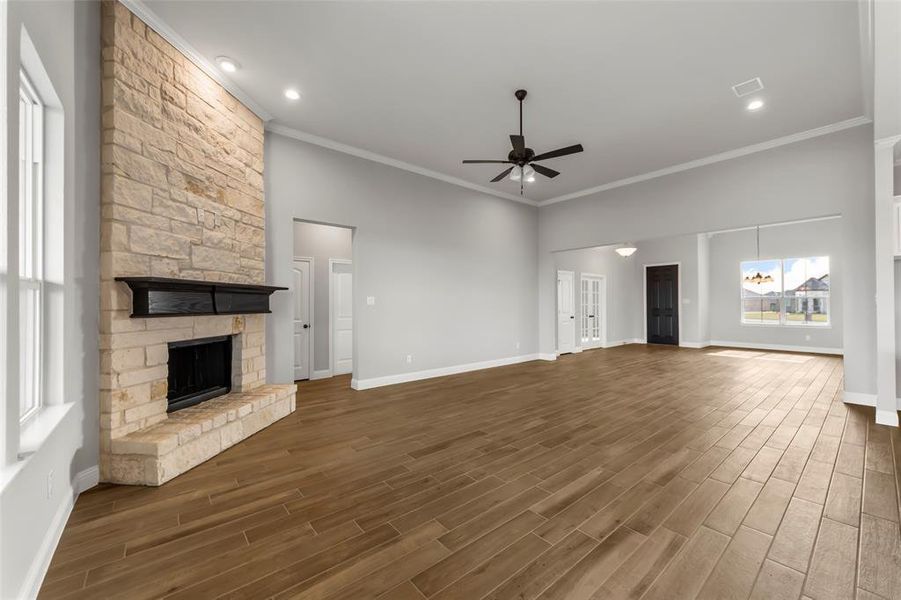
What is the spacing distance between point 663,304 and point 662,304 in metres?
0.03

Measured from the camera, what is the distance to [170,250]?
299 centimetres

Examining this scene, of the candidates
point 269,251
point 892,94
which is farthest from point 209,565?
point 892,94

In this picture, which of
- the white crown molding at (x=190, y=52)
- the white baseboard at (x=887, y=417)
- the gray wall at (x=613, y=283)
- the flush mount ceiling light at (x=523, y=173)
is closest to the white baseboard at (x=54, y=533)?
the white crown molding at (x=190, y=52)

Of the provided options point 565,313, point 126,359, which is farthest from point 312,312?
point 565,313

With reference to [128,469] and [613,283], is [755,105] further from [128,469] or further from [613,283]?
[613,283]

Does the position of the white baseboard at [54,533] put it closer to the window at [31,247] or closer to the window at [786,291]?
the window at [31,247]

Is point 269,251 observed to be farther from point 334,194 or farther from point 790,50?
point 790,50

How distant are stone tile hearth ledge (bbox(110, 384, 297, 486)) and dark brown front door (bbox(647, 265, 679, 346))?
10.4 m

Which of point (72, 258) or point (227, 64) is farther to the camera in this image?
point (227, 64)

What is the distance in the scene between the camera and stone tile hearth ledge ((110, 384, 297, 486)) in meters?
2.52

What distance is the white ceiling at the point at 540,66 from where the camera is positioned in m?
2.77

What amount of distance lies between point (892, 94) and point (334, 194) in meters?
5.56

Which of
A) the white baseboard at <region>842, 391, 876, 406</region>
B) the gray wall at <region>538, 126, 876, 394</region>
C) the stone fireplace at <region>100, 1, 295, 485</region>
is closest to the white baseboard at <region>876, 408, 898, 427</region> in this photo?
the white baseboard at <region>842, 391, 876, 406</region>

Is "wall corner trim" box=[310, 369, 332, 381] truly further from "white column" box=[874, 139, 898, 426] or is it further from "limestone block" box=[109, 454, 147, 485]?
"white column" box=[874, 139, 898, 426]
